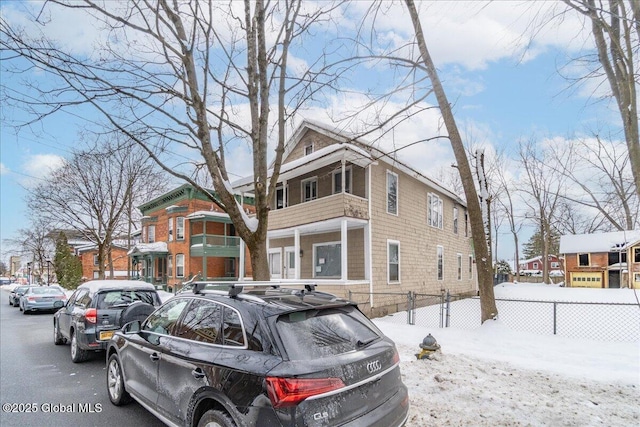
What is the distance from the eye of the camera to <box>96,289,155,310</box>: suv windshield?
7.13m

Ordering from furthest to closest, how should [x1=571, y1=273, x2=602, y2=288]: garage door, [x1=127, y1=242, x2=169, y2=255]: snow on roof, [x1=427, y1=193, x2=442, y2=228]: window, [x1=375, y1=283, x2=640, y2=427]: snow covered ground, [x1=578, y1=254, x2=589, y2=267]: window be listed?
[x1=578, y1=254, x2=589, y2=267]: window → [x1=571, y1=273, x2=602, y2=288]: garage door → [x1=127, y1=242, x2=169, y2=255]: snow on roof → [x1=427, y1=193, x2=442, y2=228]: window → [x1=375, y1=283, x2=640, y2=427]: snow covered ground

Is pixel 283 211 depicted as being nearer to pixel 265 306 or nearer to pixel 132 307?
pixel 132 307

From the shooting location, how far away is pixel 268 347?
2861 mm

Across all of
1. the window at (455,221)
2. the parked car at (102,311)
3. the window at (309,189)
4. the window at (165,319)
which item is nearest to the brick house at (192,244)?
the window at (309,189)

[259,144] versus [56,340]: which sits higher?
[259,144]

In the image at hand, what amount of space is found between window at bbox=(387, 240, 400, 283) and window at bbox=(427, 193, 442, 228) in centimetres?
405

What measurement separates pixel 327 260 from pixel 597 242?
102 ft

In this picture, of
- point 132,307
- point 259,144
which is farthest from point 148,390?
point 259,144

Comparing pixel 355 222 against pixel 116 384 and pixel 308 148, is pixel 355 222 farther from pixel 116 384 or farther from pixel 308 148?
pixel 116 384

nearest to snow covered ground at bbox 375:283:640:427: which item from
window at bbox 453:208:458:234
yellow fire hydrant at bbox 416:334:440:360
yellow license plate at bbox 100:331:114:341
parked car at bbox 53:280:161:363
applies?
yellow fire hydrant at bbox 416:334:440:360

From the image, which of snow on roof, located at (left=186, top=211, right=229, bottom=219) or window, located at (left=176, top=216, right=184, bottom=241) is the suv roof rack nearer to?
snow on roof, located at (left=186, top=211, right=229, bottom=219)

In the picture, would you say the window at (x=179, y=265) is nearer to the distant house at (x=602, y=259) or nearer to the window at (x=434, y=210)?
the window at (x=434, y=210)

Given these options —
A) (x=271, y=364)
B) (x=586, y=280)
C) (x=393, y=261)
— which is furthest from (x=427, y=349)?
(x=586, y=280)

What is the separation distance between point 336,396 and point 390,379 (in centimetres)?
79
